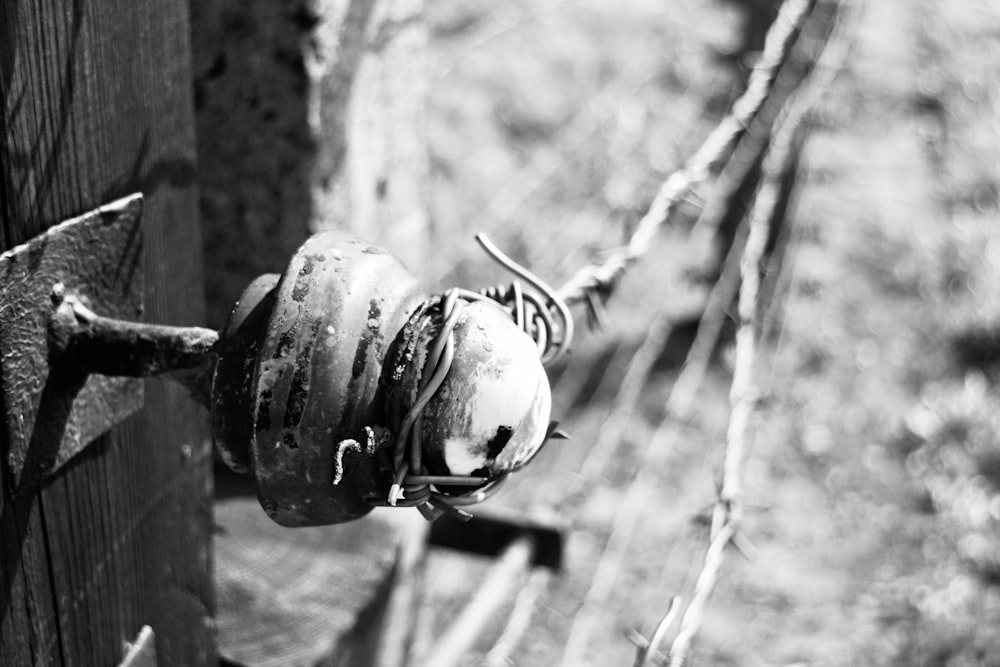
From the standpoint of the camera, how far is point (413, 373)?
2.04 feet

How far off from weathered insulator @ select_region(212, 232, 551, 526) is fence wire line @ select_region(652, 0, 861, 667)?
494 millimetres

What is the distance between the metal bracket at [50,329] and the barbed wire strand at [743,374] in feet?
1.94

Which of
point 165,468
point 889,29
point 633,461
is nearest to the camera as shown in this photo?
point 165,468

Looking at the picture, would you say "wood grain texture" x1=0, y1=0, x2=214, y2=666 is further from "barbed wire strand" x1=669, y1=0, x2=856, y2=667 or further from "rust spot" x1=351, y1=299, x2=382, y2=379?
"barbed wire strand" x1=669, y1=0, x2=856, y2=667

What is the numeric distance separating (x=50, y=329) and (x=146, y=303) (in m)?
0.15

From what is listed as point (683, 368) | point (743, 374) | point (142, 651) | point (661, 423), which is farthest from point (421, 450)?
point (661, 423)

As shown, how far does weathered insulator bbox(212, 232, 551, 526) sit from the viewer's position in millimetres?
617

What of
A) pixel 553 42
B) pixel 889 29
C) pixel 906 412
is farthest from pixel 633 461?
pixel 889 29

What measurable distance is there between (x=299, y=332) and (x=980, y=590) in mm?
2458

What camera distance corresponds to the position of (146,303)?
856mm

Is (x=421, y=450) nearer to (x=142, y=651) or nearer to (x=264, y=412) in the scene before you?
(x=264, y=412)

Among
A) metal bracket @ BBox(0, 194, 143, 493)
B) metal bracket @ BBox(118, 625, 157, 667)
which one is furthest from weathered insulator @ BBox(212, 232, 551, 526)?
metal bracket @ BBox(118, 625, 157, 667)

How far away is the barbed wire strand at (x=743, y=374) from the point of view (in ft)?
3.76

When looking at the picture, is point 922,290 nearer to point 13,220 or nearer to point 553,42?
point 553,42
